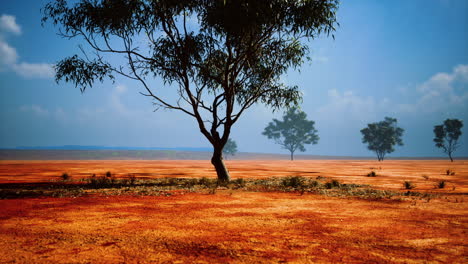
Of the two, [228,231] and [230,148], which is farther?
[230,148]

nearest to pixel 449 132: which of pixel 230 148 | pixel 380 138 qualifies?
pixel 380 138

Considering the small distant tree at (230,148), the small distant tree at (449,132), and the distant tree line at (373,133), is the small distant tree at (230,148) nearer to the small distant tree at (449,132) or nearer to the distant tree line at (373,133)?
the distant tree line at (373,133)

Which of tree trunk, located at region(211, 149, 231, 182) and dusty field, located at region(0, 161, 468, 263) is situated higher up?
tree trunk, located at region(211, 149, 231, 182)

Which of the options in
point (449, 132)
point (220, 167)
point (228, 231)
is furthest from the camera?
point (449, 132)

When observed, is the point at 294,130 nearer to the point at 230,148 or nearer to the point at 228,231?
the point at 230,148

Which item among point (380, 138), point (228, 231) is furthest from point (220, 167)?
point (380, 138)

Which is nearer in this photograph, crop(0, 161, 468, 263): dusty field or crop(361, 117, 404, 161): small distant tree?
crop(0, 161, 468, 263): dusty field

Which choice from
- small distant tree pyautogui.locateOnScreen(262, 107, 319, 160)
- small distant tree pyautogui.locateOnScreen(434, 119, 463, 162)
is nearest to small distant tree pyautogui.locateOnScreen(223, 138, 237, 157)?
small distant tree pyautogui.locateOnScreen(262, 107, 319, 160)

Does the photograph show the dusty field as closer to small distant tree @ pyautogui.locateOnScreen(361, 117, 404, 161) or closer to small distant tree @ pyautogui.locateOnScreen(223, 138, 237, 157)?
small distant tree @ pyautogui.locateOnScreen(361, 117, 404, 161)

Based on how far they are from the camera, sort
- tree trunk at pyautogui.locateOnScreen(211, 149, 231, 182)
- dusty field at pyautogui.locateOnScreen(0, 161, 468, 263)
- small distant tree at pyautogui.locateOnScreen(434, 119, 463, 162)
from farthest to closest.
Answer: small distant tree at pyautogui.locateOnScreen(434, 119, 463, 162) → tree trunk at pyautogui.locateOnScreen(211, 149, 231, 182) → dusty field at pyautogui.locateOnScreen(0, 161, 468, 263)

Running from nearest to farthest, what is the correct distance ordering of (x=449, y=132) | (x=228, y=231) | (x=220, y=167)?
(x=228, y=231) < (x=220, y=167) < (x=449, y=132)

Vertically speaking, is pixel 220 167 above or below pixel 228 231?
above

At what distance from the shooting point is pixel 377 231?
707 centimetres

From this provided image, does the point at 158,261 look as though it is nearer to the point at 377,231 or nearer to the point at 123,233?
the point at 123,233
